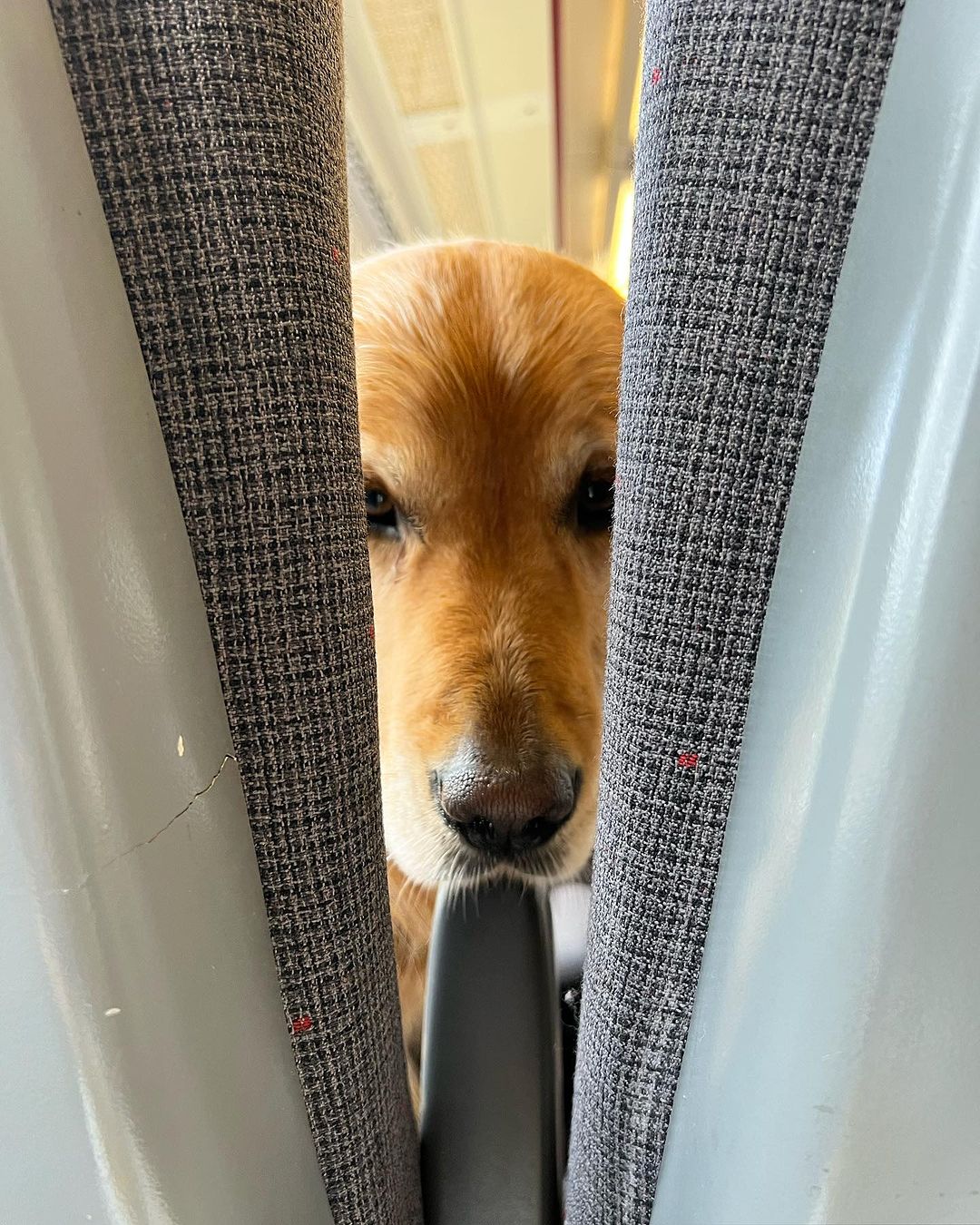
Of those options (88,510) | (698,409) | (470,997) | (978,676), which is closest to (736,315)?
(698,409)

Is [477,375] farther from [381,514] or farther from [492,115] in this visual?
[492,115]

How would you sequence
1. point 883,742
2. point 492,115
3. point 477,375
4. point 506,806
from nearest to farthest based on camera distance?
point 883,742 → point 506,806 → point 477,375 → point 492,115

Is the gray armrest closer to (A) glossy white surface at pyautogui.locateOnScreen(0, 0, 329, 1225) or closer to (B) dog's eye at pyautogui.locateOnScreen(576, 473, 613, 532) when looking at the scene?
(A) glossy white surface at pyautogui.locateOnScreen(0, 0, 329, 1225)

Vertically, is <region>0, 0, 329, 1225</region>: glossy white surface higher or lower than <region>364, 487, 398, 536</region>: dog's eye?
higher

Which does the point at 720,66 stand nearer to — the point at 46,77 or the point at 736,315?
the point at 736,315

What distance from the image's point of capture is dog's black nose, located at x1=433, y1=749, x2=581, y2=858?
2.35ft

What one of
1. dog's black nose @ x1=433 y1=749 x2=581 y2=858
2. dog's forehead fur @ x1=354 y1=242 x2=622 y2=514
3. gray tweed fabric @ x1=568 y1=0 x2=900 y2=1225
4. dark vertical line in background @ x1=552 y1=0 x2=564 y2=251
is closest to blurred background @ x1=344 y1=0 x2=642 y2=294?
dark vertical line in background @ x1=552 y1=0 x2=564 y2=251

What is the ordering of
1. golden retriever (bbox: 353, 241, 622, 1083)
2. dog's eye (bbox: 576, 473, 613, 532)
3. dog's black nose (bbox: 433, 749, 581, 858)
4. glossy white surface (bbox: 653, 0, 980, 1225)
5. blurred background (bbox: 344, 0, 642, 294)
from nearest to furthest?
1. glossy white surface (bbox: 653, 0, 980, 1225)
2. dog's black nose (bbox: 433, 749, 581, 858)
3. golden retriever (bbox: 353, 241, 622, 1083)
4. dog's eye (bbox: 576, 473, 613, 532)
5. blurred background (bbox: 344, 0, 642, 294)

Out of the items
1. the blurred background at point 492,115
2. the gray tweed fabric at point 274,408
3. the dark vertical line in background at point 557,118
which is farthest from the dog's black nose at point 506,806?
the dark vertical line in background at point 557,118

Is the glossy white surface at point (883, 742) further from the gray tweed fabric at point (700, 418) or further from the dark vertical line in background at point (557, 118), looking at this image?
the dark vertical line in background at point (557, 118)

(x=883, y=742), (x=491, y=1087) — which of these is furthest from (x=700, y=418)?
(x=491, y=1087)

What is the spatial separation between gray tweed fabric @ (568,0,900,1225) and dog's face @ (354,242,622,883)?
421mm

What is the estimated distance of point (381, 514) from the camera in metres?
0.96

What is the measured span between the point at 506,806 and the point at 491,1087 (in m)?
0.24
